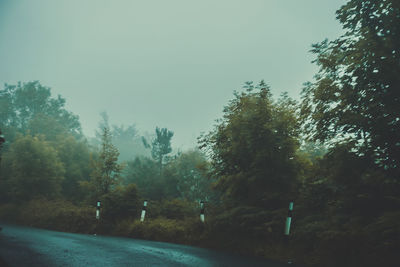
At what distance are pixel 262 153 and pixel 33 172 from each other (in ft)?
68.5

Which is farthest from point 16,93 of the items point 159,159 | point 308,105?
point 308,105

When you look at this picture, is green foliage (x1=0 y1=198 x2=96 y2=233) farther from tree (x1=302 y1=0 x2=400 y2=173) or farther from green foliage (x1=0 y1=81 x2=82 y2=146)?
green foliage (x1=0 y1=81 x2=82 y2=146)

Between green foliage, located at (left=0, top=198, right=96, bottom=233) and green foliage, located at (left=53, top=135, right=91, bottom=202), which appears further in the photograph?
green foliage, located at (left=53, top=135, right=91, bottom=202)

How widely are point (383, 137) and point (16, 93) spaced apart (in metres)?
76.7

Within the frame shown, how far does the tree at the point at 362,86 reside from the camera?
537cm

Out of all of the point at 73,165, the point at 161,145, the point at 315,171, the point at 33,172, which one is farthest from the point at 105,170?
the point at 161,145

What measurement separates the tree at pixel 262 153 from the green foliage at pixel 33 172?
18.3m

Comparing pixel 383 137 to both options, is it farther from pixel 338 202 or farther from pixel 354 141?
pixel 338 202

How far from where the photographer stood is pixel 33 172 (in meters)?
21.5

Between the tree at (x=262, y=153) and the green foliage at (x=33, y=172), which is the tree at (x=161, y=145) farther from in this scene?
the tree at (x=262, y=153)

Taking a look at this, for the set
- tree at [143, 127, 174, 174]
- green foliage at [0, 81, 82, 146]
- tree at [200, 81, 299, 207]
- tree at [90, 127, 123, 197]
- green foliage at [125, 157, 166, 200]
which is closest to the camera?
tree at [200, 81, 299, 207]

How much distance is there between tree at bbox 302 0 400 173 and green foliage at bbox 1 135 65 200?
2158cm

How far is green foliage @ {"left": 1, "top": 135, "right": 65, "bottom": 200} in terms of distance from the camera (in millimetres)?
20906

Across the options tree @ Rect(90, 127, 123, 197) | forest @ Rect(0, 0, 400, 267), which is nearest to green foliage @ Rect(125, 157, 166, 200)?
tree @ Rect(90, 127, 123, 197)
